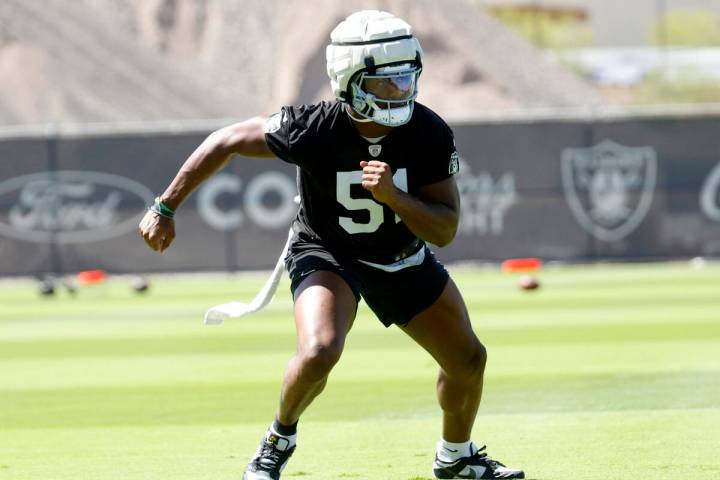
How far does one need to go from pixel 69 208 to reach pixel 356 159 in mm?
17248

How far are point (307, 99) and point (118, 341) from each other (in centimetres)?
3493

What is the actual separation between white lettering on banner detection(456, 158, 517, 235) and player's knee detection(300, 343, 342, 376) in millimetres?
17064

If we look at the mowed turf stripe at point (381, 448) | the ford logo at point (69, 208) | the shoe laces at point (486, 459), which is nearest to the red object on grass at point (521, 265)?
the ford logo at point (69, 208)

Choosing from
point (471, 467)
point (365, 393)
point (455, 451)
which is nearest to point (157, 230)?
point (455, 451)

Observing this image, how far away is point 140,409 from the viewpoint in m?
10.3

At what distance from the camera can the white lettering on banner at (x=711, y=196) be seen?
77.2 feet

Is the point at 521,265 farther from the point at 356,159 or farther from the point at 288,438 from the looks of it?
the point at 288,438

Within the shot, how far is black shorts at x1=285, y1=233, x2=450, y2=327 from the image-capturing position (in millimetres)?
7266

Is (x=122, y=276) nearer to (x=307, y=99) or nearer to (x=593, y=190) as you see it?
(x=593, y=190)

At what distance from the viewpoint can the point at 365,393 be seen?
35.5ft

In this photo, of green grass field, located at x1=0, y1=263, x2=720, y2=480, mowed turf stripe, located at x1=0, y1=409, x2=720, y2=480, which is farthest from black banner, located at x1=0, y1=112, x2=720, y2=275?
mowed turf stripe, located at x1=0, y1=409, x2=720, y2=480

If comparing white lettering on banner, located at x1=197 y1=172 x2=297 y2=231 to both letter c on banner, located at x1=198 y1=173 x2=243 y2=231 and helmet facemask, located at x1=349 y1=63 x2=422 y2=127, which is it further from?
helmet facemask, located at x1=349 y1=63 x2=422 y2=127

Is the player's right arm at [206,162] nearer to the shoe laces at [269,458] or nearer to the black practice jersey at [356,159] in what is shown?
the black practice jersey at [356,159]

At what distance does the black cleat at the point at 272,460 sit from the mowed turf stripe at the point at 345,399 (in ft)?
8.69
